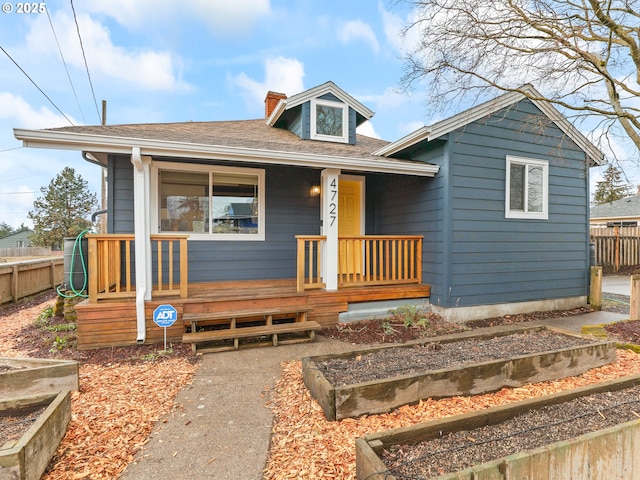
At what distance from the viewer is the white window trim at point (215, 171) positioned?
5.64 meters

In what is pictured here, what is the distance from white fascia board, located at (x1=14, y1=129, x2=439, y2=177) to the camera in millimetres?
3852

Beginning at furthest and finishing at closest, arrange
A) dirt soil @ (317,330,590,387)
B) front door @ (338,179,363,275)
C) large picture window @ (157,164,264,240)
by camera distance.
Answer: front door @ (338,179,363,275) → large picture window @ (157,164,264,240) → dirt soil @ (317,330,590,387)

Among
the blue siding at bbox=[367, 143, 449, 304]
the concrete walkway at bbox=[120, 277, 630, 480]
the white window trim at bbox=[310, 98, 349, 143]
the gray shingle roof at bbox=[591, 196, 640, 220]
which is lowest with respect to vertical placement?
the concrete walkway at bbox=[120, 277, 630, 480]

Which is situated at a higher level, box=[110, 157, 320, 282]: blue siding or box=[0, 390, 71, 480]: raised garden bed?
box=[110, 157, 320, 282]: blue siding

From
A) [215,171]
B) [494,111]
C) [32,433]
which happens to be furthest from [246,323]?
[494,111]

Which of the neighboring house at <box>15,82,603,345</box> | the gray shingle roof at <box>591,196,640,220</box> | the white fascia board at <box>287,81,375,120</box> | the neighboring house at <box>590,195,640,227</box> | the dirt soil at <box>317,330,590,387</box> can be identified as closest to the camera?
the dirt soil at <box>317,330,590,387</box>

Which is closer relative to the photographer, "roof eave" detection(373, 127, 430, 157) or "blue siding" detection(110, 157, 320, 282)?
"roof eave" detection(373, 127, 430, 157)

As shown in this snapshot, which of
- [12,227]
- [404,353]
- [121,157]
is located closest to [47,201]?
[121,157]

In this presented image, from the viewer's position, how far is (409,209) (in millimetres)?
6551

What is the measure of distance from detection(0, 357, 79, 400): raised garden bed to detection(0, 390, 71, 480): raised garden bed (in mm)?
200

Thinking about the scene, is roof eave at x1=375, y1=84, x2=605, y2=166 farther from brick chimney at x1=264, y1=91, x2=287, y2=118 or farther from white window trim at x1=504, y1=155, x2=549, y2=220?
brick chimney at x1=264, y1=91, x2=287, y2=118

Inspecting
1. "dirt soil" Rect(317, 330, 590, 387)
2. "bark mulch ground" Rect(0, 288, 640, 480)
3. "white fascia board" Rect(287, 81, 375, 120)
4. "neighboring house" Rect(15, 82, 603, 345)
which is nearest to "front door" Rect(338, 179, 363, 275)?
"neighboring house" Rect(15, 82, 603, 345)

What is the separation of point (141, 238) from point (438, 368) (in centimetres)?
396

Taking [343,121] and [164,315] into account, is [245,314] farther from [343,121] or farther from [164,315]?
[343,121]
